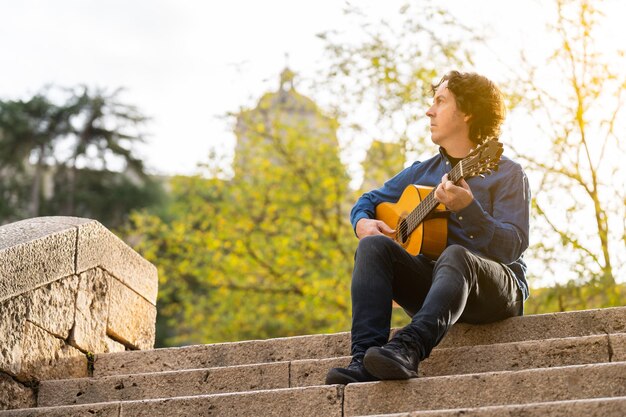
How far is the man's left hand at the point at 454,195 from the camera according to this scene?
11.9ft

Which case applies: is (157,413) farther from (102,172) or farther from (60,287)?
(102,172)

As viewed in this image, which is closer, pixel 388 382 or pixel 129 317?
pixel 388 382

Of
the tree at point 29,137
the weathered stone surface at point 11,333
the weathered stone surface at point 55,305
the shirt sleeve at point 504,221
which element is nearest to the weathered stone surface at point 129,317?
the weathered stone surface at point 55,305

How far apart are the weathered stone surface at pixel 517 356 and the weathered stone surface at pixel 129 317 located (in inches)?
79.9

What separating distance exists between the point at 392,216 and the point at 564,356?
3.78 feet

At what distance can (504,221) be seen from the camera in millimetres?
3834

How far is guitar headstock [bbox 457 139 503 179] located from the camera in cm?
352

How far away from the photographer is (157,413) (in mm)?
3371

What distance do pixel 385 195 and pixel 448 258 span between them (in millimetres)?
988

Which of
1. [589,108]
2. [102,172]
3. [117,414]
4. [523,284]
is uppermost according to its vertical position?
[102,172]

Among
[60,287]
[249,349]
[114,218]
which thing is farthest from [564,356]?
[114,218]

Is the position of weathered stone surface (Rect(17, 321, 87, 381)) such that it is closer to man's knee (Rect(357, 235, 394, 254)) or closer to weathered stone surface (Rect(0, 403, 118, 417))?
weathered stone surface (Rect(0, 403, 118, 417))

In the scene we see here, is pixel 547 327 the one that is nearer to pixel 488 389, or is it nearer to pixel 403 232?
pixel 403 232

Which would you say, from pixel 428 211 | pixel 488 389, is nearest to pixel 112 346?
pixel 428 211
